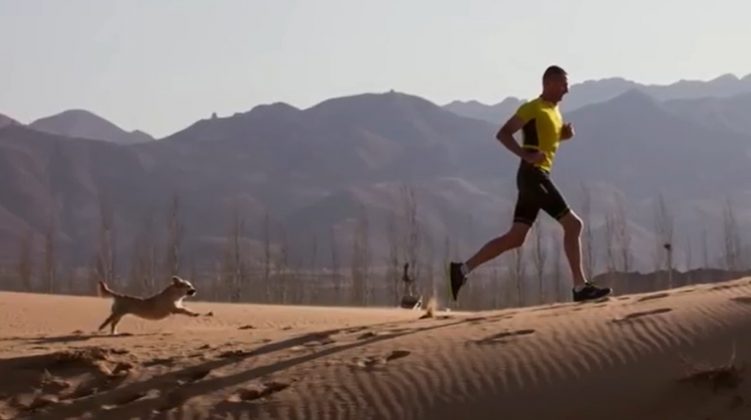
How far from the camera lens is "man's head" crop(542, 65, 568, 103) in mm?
9289

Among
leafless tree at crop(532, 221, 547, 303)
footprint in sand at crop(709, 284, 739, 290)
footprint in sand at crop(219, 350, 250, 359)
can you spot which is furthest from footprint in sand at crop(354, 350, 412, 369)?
leafless tree at crop(532, 221, 547, 303)

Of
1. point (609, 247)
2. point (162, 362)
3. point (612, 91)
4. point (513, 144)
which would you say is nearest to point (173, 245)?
point (609, 247)

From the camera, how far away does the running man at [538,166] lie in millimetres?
9078

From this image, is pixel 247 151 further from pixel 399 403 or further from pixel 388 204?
pixel 399 403

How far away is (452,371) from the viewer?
767 centimetres

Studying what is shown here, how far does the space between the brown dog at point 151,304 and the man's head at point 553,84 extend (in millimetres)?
5953

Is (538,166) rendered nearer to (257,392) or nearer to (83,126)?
(257,392)

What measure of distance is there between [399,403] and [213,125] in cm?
12421

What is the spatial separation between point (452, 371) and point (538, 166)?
209cm

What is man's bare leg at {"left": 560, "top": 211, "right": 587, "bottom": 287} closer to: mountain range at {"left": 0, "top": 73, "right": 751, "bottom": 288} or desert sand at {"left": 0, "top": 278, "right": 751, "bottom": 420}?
desert sand at {"left": 0, "top": 278, "right": 751, "bottom": 420}

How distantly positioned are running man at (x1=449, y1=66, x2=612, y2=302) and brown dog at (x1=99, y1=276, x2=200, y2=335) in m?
5.24

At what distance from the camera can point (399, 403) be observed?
24.3 feet

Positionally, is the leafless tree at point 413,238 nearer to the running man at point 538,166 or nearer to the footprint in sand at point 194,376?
the running man at point 538,166

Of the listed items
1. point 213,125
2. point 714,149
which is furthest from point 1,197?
point 714,149
